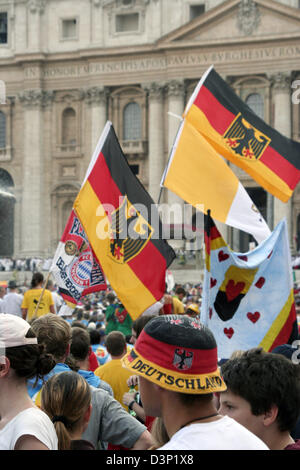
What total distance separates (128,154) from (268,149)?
122 feet

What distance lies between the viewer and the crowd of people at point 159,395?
10.0 ft

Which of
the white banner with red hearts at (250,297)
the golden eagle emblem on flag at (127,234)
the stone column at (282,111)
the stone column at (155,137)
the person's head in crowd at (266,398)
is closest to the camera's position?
the person's head in crowd at (266,398)

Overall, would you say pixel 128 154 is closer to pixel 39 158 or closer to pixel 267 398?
pixel 39 158

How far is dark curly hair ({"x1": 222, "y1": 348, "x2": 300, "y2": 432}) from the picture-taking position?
12.4ft

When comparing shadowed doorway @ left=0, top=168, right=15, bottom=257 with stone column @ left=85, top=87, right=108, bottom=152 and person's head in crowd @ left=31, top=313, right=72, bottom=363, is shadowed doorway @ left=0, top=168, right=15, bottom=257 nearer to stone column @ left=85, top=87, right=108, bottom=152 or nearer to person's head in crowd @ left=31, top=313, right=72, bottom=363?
stone column @ left=85, top=87, right=108, bottom=152

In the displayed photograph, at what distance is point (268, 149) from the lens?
9.89m

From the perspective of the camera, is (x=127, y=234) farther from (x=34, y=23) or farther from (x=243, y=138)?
(x=34, y=23)

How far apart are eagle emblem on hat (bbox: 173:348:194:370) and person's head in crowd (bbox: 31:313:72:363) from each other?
2.08 metres

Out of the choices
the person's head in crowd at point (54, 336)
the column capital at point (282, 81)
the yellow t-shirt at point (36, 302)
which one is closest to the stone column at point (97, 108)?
the column capital at point (282, 81)

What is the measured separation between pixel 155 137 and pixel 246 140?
36256 millimetres

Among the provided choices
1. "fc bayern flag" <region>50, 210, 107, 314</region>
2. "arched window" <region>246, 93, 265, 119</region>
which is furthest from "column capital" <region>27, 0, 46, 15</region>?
"fc bayern flag" <region>50, 210, 107, 314</region>

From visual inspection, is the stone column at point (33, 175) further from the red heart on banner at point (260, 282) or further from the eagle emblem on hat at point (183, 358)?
the eagle emblem on hat at point (183, 358)

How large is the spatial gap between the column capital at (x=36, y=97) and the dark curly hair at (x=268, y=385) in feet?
150

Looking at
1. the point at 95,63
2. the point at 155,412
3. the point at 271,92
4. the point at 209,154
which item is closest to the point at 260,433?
the point at 155,412
